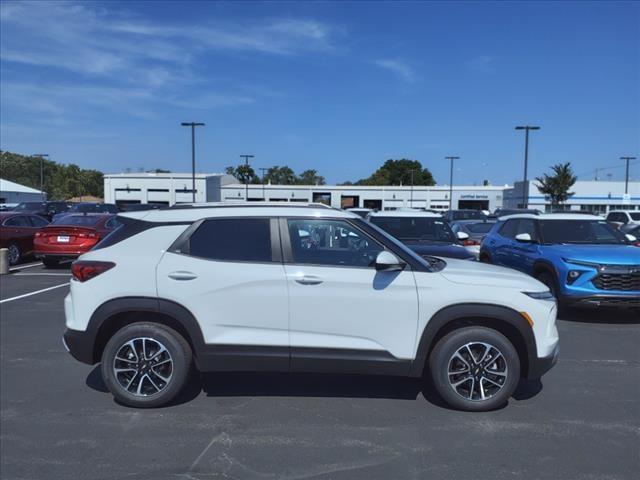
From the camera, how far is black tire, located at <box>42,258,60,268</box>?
45.7ft

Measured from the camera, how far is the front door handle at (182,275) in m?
4.36

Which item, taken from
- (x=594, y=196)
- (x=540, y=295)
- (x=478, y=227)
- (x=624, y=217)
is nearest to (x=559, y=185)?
(x=594, y=196)

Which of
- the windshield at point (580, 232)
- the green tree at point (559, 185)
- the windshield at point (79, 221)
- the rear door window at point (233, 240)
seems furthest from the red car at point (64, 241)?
the green tree at point (559, 185)

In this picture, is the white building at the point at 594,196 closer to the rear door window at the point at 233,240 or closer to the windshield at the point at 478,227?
the windshield at the point at 478,227

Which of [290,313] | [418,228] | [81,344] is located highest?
[418,228]

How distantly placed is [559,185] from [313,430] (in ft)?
198

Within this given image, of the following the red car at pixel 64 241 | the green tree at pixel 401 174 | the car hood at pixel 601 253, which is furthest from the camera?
the green tree at pixel 401 174

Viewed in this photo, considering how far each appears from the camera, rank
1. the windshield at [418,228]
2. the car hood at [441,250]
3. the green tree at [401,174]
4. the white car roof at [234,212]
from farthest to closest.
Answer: the green tree at [401,174] → the windshield at [418,228] → the car hood at [441,250] → the white car roof at [234,212]

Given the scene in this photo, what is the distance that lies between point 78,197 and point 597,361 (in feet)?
325

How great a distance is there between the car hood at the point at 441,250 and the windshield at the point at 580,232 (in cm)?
157

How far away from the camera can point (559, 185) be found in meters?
57.8

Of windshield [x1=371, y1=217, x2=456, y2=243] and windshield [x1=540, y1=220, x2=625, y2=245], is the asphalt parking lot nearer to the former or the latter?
windshield [x1=540, y1=220, x2=625, y2=245]

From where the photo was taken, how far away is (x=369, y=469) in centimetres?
355

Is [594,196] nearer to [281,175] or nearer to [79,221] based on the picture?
[79,221]
